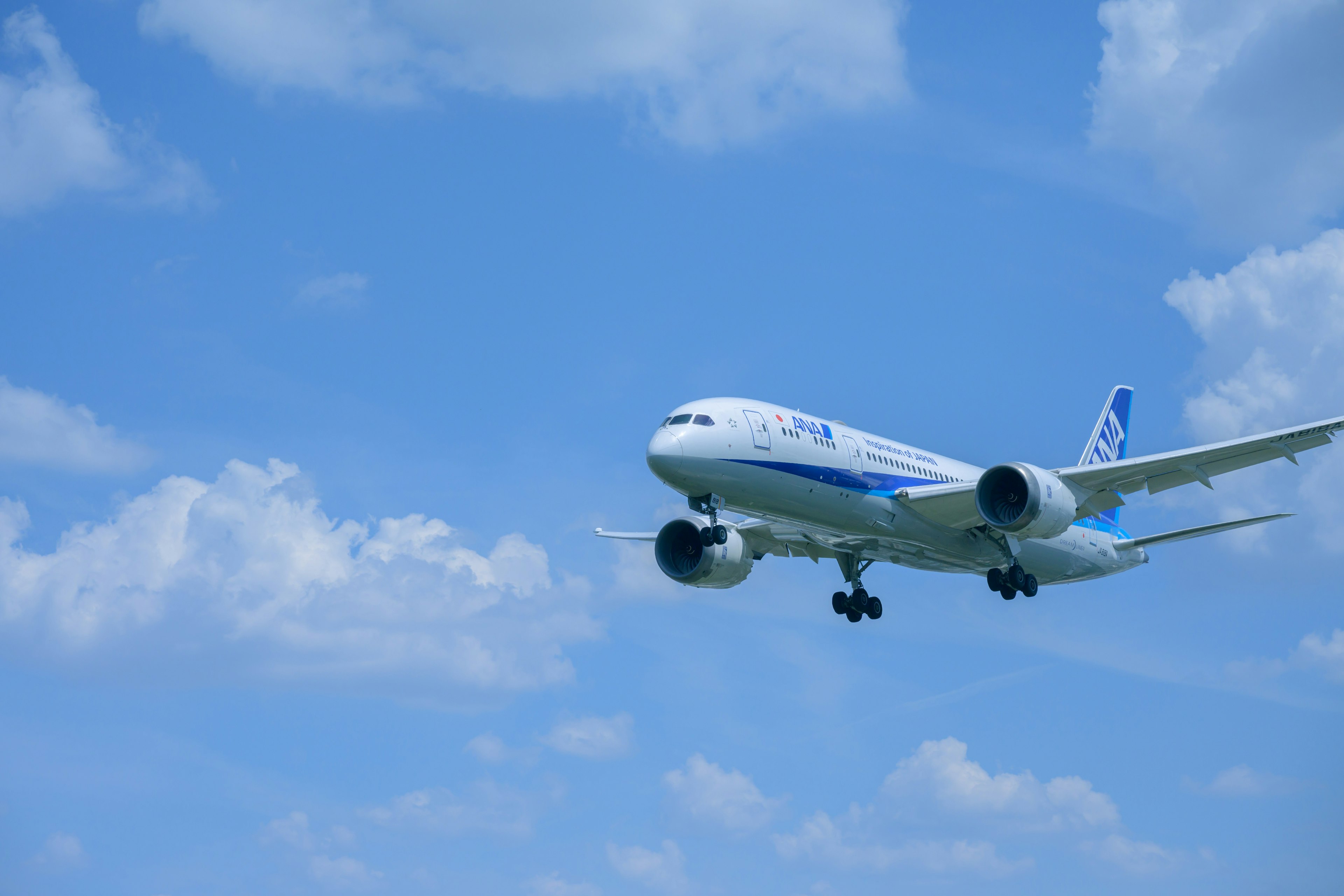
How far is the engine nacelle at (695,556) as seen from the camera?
4234 centimetres

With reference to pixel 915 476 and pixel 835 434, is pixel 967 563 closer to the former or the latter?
pixel 915 476

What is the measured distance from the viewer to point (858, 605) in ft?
144

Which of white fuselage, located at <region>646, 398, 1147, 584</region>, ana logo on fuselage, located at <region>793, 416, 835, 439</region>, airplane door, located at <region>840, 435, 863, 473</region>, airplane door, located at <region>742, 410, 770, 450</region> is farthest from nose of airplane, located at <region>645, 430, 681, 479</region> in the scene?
airplane door, located at <region>840, 435, 863, 473</region>

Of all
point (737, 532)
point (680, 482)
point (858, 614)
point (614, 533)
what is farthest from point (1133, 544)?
point (680, 482)

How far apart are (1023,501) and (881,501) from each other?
4096 mm

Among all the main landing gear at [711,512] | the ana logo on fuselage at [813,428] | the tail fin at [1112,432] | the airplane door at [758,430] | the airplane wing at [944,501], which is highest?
the tail fin at [1112,432]

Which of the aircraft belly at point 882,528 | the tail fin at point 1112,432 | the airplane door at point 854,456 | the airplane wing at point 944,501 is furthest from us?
the tail fin at point 1112,432

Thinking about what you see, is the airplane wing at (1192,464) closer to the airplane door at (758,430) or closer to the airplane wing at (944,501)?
the airplane wing at (944,501)

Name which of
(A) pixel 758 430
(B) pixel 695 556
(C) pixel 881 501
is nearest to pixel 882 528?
(C) pixel 881 501

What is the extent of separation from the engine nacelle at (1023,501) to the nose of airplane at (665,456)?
33.5 feet

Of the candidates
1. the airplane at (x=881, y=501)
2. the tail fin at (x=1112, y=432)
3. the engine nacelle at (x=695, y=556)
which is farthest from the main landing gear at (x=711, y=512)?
the tail fin at (x=1112, y=432)

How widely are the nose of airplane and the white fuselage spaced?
0.03 meters

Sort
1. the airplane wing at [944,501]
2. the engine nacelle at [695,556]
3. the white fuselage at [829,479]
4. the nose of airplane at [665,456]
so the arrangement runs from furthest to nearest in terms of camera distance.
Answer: the engine nacelle at [695,556]
the airplane wing at [944,501]
the white fuselage at [829,479]
the nose of airplane at [665,456]

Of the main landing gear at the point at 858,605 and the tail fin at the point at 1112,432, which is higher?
the tail fin at the point at 1112,432
